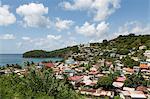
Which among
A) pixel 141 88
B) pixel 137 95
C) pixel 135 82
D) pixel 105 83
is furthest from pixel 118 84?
pixel 137 95

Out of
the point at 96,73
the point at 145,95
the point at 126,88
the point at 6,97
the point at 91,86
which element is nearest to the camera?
the point at 6,97

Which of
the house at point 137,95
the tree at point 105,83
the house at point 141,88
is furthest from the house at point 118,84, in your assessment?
the house at point 137,95

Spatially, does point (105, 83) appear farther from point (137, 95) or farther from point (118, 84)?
point (137, 95)

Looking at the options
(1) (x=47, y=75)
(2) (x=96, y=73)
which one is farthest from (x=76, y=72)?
(1) (x=47, y=75)

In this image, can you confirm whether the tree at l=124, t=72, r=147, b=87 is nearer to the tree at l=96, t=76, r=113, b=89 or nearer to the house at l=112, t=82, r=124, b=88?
the house at l=112, t=82, r=124, b=88

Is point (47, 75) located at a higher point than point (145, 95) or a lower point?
higher

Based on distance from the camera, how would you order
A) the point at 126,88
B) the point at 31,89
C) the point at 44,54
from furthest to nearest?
1. the point at 44,54
2. the point at 126,88
3. the point at 31,89

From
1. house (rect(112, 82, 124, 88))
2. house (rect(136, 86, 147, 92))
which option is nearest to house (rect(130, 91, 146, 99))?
house (rect(136, 86, 147, 92))

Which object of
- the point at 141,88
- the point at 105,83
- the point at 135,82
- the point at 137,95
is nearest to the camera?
the point at 137,95

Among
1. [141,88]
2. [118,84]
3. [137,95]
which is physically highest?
[118,84]

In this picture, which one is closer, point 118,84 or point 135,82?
point 118,84

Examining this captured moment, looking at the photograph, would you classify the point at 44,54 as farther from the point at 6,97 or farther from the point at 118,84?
the point at 6,97
